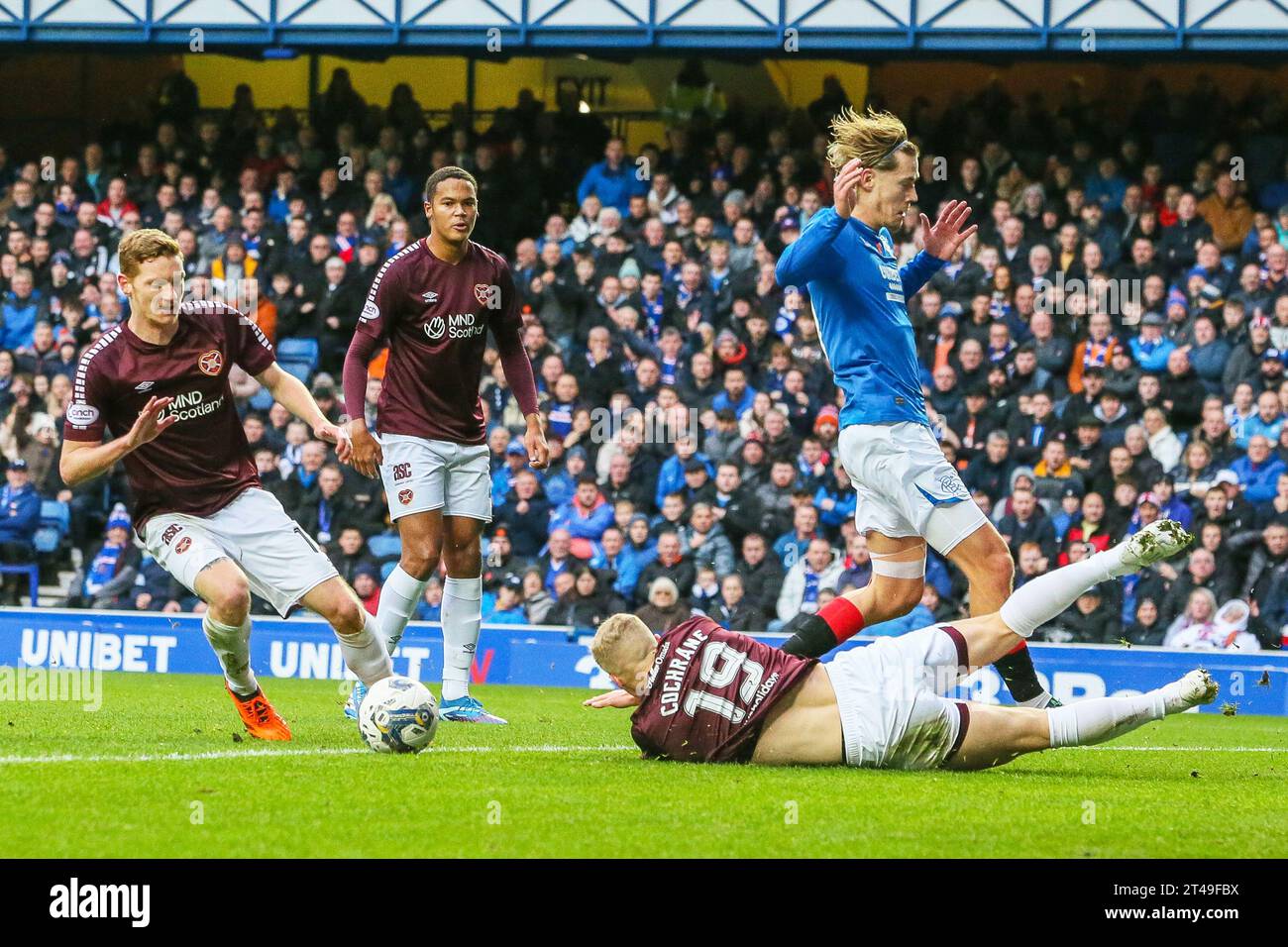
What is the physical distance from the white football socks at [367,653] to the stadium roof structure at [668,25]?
10.8 metres

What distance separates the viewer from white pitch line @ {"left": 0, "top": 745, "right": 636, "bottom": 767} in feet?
23.0

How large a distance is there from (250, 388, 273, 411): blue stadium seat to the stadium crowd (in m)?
0.06

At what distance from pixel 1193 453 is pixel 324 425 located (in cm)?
908

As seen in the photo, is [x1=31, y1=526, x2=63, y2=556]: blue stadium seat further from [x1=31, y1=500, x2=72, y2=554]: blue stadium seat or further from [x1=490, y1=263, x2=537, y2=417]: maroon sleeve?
[x1=490, y1=263, x2=537, y2=417]: maroon sleeve

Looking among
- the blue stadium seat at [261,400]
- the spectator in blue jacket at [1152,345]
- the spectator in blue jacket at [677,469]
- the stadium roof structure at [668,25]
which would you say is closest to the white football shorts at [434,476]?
the spectator in blue jacket at [677,469]

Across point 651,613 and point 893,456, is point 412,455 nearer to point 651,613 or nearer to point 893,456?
point 893,456

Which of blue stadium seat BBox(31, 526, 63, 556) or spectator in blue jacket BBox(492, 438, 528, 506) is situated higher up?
spectator in blue jacket BBox(492, 438, 528, 506)

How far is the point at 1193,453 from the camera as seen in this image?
14.9 m

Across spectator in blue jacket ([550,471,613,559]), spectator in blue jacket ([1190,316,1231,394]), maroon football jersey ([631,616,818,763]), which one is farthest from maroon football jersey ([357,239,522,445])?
spectator in blue jacket ([1190,316,1231,394])

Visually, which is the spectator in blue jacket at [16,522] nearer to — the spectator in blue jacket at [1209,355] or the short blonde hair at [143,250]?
the short blonde hair at [143,250]

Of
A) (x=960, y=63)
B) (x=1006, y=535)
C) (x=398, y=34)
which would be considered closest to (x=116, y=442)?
(x=1006, y=535)

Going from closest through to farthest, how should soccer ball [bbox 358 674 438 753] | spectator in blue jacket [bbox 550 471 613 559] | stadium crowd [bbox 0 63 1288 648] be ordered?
soccer ball [bbox 358 674 438 753]
stadium crowd [bbox 0 63 1288 648]
spectator in blue jacket [bbox 550 471 613 559]

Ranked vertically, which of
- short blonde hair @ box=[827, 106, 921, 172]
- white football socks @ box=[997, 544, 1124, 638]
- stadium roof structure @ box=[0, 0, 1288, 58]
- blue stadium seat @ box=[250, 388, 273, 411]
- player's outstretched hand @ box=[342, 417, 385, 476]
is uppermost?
stadium roof structure @ box=[0, 0, 1288, 58]

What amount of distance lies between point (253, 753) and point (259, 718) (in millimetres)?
846
